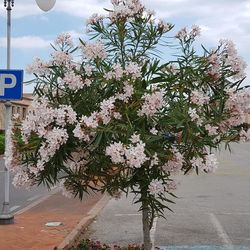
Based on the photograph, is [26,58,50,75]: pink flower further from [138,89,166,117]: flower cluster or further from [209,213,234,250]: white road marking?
[209,213,234,250]: white road marking

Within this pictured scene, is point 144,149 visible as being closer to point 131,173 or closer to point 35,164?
point 131,173

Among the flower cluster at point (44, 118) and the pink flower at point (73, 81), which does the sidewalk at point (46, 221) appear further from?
the pink flower at point (73, 81)

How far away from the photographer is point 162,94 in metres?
4.27

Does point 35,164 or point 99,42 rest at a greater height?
point 99,42

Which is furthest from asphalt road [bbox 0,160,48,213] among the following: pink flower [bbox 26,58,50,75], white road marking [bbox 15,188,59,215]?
pink flower [bbox 26,58,50,75]

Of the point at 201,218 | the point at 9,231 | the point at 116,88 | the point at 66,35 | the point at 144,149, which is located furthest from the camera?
the point at 201,218

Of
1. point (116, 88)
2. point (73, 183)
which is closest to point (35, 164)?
point (73, 183)

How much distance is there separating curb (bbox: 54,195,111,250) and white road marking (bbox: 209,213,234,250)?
A: 7.51 feet

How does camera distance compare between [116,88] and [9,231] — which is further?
[9,231]

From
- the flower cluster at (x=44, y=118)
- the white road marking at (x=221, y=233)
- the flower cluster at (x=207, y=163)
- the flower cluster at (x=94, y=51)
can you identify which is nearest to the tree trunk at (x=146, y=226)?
the flower cluster at (x=207, y=163)

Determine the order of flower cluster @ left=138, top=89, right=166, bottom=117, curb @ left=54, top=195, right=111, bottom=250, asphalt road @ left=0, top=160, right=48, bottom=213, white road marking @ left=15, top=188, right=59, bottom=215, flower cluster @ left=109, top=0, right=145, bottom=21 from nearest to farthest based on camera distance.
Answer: flower cluster @ left=138, top=89, right=166, bottom=117
flower cluster @ left=109, top=0, right=145, bottom=21
curb @ left=54, top=195, right=111, bottom=250
white road marking @ left=15, top=188, right=59, bottom=215
asphalt road @ left=0, top=160, right=48, bottom=213

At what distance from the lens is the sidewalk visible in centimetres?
804

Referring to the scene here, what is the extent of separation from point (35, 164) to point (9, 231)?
4.86 m

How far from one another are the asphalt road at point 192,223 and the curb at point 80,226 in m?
0.14
